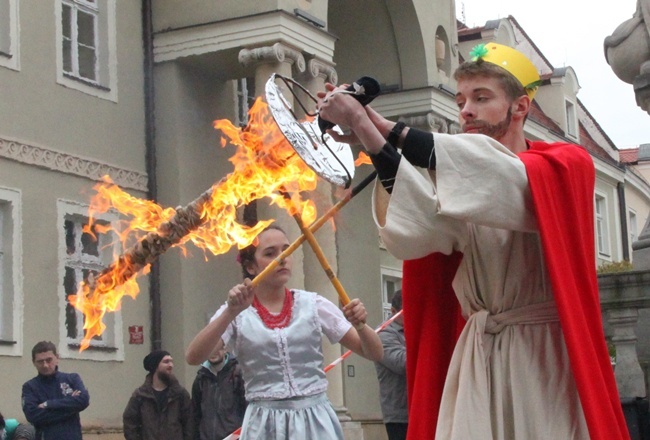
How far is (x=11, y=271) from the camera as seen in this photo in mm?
16562

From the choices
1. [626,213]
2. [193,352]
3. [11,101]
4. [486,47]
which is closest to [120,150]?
[11,101]

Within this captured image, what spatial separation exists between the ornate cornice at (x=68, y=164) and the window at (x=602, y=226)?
24.6m

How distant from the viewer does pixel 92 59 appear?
18906mm

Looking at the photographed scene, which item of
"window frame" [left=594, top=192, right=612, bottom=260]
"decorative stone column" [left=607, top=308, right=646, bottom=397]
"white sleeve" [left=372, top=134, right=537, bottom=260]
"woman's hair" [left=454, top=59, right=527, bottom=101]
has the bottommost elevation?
"decorative stone column" [left=607, top=308, right=646, bottom=397]

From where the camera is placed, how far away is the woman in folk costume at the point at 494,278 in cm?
401

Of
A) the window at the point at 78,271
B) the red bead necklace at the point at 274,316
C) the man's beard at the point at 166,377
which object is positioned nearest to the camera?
the red bead necklace at the point at 274,316

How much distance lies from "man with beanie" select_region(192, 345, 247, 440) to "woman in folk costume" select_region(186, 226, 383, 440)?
3.18m

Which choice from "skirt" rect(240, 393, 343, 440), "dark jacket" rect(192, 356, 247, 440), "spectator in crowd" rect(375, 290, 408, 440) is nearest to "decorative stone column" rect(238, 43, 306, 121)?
"dark jacket" rect(192, 356, 247, 440)

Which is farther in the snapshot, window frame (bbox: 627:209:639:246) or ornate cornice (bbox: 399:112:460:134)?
window frame (bbox: 627:209:639:246)

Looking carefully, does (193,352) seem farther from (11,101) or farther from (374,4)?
(374,4)

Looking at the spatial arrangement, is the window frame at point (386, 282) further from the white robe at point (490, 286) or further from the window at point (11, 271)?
the white robe at point (490, 286)

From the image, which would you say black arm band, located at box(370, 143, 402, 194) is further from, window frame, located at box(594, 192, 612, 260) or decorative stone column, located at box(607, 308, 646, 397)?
window frame, located at box(594, 192, 612, 260)

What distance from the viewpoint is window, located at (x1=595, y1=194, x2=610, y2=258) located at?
41.8 metres

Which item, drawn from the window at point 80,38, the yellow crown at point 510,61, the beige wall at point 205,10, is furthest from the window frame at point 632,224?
the yellow crown at point 510,61
